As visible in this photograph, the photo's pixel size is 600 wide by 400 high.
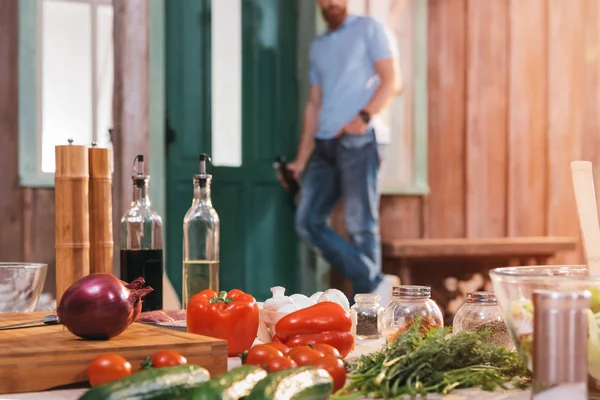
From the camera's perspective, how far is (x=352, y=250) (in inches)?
174

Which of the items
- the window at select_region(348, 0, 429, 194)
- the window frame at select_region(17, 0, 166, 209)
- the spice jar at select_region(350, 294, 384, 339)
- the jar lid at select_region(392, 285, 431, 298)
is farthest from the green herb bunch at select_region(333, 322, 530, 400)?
the window at select_region(348, 0, 429, 194)

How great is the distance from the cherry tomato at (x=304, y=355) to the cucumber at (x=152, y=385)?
19 cm

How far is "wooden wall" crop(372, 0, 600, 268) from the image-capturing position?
16.5 ft

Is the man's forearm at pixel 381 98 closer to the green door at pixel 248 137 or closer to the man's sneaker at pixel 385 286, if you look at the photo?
the green door at pixel 248 137

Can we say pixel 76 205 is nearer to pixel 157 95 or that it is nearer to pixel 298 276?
pixel 157 95

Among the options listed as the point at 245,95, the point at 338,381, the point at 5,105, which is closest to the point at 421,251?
the point at 245,95

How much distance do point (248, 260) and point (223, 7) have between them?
1.32 m

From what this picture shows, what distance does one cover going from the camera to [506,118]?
5.30 meters

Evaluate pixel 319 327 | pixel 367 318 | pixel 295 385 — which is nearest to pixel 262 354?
pixel 295 385

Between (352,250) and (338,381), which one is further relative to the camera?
(352,250)

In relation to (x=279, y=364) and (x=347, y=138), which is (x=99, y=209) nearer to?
(x=279, y=364)

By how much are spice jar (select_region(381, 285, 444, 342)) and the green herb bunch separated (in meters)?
0.21

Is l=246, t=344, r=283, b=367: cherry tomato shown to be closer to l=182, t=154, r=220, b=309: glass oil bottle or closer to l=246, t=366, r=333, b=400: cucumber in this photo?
l=246, t=366, r=333, b=400: cucumber

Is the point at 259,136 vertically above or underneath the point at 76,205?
above
